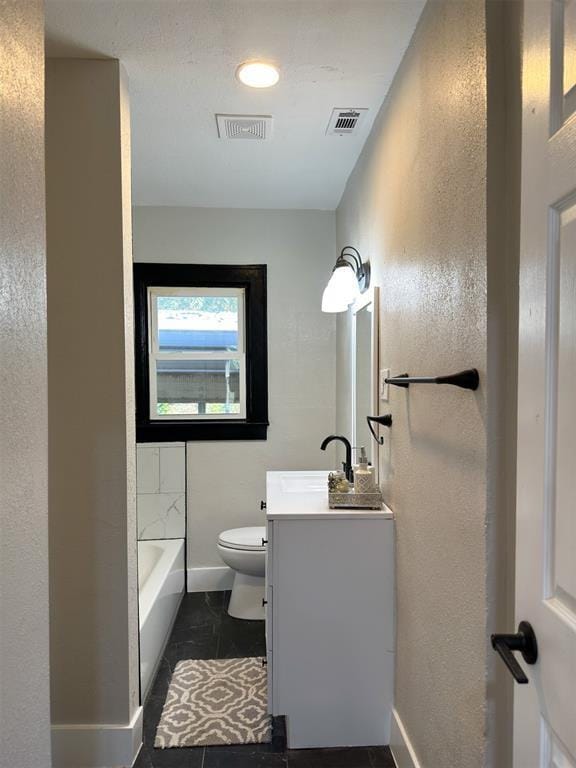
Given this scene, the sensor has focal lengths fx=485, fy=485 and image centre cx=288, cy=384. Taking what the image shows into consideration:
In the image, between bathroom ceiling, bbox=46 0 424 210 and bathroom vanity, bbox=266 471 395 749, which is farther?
bathroom vanity, bbox=266 471 395 749

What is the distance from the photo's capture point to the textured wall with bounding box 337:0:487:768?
1083mm

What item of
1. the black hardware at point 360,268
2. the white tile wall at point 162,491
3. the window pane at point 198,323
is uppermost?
the black hardware at point 360,268

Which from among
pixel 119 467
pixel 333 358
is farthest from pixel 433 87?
pixel 333 358

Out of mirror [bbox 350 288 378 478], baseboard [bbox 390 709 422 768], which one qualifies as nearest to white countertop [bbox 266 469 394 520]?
mirror [bbox 350 288 378 478]

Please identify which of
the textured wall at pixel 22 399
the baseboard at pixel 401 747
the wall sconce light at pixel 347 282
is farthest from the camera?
the wall sconce light at pixel 347 282

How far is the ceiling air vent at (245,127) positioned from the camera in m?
1.97

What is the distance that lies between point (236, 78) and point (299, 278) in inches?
58.7

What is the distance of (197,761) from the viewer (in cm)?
172

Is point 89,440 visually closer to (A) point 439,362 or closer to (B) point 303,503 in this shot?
(B) point 303,503

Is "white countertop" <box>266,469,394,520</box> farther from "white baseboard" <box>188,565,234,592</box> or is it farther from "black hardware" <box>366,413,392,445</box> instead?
"white baseboard" <box>188,565,234,592</box>

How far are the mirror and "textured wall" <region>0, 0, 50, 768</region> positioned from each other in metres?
1.30

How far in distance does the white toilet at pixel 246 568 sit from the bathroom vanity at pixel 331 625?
2.77ft

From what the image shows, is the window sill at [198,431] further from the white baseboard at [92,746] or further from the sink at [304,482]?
the white baseboard at [92,746]

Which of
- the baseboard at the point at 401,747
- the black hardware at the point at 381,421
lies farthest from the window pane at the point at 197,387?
→ the baseboard at the point at 401,747
